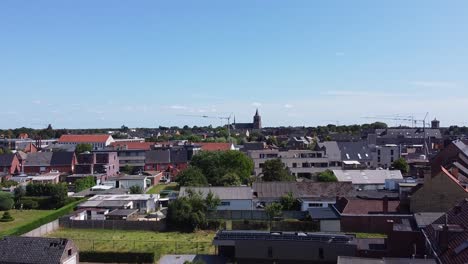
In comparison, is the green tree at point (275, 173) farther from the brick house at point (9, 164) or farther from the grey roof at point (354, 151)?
the brick house at point (9, 164)

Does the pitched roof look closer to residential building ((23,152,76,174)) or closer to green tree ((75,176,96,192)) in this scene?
green tree ((75,176,96,192))

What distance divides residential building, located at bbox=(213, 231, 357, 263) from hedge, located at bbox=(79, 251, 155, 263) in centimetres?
607

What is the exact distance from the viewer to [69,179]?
64.7 meters

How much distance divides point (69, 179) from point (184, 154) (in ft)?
68.9

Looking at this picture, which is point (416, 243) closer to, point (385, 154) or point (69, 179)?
point (69, 179)

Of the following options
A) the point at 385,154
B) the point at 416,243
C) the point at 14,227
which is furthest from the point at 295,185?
the point at 385,154

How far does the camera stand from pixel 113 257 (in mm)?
31188

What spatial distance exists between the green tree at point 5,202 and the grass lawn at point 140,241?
12.8 metres

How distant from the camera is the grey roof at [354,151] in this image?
80188 mm

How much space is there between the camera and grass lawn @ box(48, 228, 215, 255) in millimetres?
32938

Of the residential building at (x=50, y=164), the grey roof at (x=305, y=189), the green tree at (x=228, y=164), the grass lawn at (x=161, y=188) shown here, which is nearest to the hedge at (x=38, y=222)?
the grass lawn at (x=161, y=188)

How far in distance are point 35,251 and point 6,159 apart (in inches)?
1989

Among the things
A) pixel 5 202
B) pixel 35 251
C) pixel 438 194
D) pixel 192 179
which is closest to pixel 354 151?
pixel 192 179

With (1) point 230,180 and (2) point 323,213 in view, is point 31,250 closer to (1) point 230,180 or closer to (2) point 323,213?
(2) point 323,213
